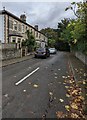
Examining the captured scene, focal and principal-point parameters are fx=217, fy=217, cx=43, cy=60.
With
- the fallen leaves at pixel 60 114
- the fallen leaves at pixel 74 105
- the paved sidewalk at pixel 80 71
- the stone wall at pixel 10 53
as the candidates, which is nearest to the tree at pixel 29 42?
the stone wall at pixel 10 53

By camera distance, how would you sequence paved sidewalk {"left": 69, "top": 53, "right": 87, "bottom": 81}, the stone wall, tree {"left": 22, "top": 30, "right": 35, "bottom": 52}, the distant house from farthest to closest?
tree {"left": 22, "top": 30, "right": 35, "bottom": 52}
the distant house
the stone wall
paved sidewalk {"left": 69, "top": 53, "right": 87, "bottom": 81}

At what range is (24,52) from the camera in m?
35.6

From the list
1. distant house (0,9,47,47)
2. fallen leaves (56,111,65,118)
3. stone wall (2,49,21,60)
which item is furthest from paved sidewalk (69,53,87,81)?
distant house (0,9,47,47)

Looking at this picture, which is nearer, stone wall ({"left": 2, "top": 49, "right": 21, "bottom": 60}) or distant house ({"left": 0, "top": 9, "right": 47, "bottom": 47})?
stone wall ({"left": 2, "top": 49, "right": 21, "bottom": 60})

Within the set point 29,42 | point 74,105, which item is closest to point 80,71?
point 74,105

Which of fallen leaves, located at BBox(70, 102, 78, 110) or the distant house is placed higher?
the distant house

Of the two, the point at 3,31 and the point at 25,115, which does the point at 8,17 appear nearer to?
the point at 3,31

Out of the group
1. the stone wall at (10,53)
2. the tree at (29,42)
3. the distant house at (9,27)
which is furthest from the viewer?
the tree at (29,42)

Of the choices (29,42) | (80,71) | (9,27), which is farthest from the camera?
(29,42)

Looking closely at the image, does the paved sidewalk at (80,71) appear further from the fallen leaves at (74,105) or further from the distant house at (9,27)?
the distant house at (9,27)

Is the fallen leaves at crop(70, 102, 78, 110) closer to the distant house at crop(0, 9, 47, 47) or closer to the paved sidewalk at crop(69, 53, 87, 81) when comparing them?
the paved sidewalk at crop(69, 53, 87, 81)

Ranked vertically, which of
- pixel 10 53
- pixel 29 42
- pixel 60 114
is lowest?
pixel 60 114

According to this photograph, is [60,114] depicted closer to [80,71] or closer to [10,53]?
[80,71]

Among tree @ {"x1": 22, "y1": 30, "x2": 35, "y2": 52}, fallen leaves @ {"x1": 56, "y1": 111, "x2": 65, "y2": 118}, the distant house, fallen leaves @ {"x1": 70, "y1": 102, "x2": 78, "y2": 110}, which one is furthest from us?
tree @ {"x1": 22, "y1": 30, "x2": 35, "y2": 52}
